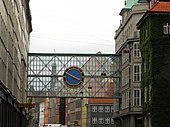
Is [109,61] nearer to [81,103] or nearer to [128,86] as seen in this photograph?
[128,86]

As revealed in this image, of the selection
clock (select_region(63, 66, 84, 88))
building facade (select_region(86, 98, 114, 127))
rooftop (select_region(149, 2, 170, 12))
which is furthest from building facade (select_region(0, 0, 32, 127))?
building facade (select_region(86, 98, 114, 127))

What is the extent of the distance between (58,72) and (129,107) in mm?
12511

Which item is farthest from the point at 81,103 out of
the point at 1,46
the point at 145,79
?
the point at 1,46

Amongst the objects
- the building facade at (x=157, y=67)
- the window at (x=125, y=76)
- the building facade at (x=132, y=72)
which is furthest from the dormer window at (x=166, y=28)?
the window at (x=125, y=76)

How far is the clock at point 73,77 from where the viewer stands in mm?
73438

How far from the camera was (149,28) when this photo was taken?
61.7 meters

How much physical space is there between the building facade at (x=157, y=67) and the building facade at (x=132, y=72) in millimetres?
10869

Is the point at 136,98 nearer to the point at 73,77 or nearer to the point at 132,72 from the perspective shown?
the point at 132,72

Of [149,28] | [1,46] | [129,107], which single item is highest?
[149,28]

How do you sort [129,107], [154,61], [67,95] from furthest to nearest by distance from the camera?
[67,95], [129,107], [154,61]

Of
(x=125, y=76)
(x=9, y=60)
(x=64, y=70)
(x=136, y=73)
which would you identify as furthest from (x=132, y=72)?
(x=9, y=60)

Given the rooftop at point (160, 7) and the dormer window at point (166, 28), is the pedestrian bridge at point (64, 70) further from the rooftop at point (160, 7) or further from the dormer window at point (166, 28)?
the dormer window at point (166, 28)

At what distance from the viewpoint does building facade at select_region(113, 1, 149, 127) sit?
245ft

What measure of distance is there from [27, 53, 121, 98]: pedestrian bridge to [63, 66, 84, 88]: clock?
317 cm
